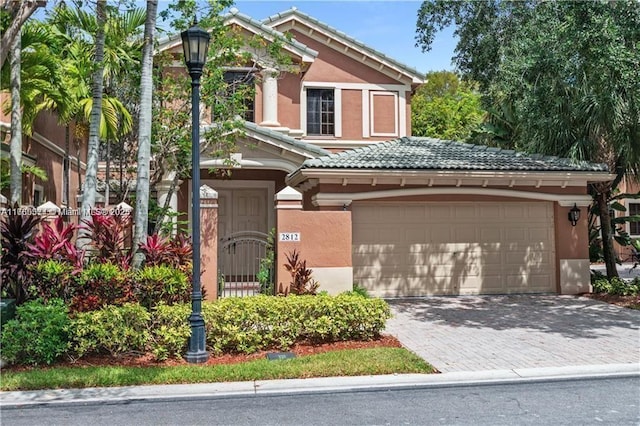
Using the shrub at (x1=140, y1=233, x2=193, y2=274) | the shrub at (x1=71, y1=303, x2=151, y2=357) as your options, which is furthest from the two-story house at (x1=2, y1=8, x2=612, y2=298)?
the shrub at (x1=71, y1=303, x2=151, y2=357)

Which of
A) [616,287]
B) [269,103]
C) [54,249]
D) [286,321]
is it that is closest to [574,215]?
[616,287]

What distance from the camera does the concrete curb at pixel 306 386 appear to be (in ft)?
20.6

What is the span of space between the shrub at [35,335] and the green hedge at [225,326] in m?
0.02

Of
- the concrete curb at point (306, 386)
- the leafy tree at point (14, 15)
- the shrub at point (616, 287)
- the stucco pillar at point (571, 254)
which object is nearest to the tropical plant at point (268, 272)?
the concrete curb at point (306, 386)

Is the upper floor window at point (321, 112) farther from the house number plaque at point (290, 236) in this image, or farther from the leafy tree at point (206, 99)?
the house number plaque at point (290, 236)

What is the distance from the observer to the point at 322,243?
12.0m

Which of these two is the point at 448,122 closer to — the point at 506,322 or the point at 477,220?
the point at 477,220

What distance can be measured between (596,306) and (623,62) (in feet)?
18.0

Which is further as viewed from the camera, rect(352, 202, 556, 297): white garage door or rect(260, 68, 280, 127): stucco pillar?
rect(260, 68, 280, 127): stucco pillar

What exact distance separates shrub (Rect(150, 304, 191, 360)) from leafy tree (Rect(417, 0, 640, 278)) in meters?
9.34

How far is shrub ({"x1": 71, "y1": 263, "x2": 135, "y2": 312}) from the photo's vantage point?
7969 millimetres

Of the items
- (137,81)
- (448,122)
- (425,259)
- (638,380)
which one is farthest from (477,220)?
(448,122)

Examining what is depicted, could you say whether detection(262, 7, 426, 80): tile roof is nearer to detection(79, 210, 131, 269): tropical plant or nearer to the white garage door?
the white garage door

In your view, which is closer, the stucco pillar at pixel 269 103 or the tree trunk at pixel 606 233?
the tree trunk at pixel 606 233
